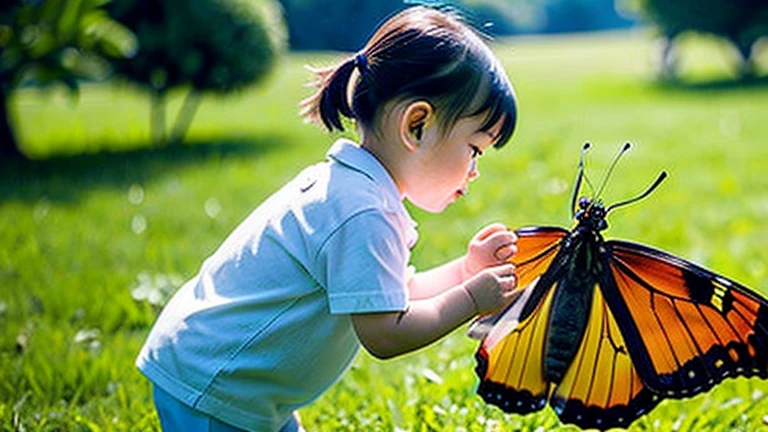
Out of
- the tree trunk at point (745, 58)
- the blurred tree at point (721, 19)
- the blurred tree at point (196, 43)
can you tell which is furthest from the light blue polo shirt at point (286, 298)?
the tree trunk at point (745, 58)

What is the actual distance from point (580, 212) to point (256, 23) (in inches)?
342

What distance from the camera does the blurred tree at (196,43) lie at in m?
10.2

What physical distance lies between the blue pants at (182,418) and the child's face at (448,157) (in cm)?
69

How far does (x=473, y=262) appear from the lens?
246 centimetres

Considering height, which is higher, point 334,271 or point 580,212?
point 580,212

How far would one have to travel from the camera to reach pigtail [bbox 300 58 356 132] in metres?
2.33

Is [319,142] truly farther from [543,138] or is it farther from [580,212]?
[580,212]

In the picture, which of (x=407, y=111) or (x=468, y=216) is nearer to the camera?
(x=407, y=111)

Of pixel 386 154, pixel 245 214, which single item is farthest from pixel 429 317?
pixel 245 214

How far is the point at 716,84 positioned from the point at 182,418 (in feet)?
60.1

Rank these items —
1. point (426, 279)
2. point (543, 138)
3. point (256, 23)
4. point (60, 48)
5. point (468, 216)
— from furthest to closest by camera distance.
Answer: point (256, 23) < point (543, 138) < point (60, 48) < point (468, 216) < point (426, 279)

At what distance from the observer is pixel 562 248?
2.31m

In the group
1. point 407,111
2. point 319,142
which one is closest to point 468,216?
point 407,111

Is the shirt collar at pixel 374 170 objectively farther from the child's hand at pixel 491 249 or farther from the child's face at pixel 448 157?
the child's hand at pixel 491 249
